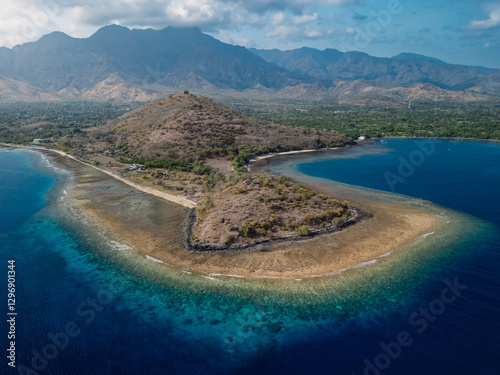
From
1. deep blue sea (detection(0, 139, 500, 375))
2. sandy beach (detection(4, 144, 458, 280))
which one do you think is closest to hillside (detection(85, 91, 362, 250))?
sandy beach (detection(4, 144, 458, 280))

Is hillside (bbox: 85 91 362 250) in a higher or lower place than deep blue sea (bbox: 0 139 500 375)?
higher

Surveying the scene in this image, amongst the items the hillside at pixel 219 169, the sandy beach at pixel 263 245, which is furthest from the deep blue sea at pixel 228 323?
the hillside at pixel 219 169

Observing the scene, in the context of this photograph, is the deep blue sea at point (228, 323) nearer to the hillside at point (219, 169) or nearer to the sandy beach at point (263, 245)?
the sandy beach at point (263, 245)

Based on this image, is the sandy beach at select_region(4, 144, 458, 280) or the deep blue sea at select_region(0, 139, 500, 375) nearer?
the deep blue sea at select_region(0, 139, 500, 375)

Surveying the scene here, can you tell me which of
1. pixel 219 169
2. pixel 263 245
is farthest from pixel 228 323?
pixel 219 169

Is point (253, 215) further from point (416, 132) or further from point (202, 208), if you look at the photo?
point (416, 132)

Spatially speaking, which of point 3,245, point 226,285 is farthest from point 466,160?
point 3,245

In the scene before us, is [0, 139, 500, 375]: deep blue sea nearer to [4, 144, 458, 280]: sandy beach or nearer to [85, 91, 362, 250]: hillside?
[4, 144, 458, 280]: sandy beach
